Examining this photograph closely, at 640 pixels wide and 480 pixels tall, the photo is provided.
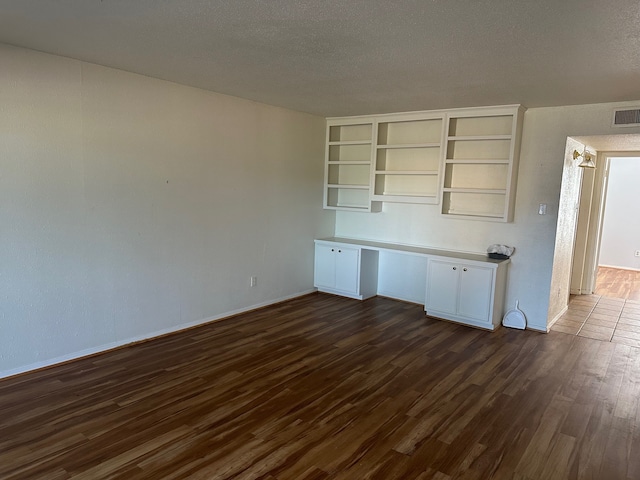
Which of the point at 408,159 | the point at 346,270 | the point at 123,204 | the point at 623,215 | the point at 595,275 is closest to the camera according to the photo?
the point at 123,204

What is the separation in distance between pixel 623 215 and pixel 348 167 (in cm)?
602

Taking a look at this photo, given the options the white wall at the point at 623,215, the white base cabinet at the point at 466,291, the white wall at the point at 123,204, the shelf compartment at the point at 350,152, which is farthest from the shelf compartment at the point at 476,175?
the white wall at the point at 623,215

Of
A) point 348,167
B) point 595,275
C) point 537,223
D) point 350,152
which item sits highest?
point 350,152

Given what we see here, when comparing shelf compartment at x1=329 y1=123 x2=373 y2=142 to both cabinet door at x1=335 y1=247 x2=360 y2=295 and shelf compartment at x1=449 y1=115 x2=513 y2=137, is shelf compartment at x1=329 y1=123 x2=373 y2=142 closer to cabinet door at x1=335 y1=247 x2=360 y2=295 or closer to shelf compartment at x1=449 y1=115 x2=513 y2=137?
shelf compartment at x1=449 y1=115 x2=513 y2=137

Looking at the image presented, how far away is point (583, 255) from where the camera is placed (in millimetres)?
6379

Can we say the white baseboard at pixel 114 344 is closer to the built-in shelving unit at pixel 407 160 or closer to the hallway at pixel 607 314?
the built-in shelving unit at pixel 407 160

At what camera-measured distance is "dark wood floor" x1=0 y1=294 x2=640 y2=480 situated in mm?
2336

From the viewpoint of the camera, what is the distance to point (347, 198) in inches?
245

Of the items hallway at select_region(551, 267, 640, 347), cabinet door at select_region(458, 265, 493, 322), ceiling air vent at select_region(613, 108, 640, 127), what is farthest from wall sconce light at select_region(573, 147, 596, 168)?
hallway at select_region(551, 267, 640, 347)

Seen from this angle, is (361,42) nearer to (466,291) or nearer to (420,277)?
(466,291)

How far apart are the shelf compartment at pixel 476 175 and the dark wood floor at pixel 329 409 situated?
1785 millimetres

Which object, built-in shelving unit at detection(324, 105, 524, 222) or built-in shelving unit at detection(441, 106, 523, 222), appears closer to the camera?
built-in shelving unit at detection(441, 106, 523, 222)

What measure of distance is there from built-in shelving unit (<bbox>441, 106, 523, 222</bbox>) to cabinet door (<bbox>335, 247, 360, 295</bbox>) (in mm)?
1296

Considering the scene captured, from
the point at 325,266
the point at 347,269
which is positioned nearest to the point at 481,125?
the point at 347,269
